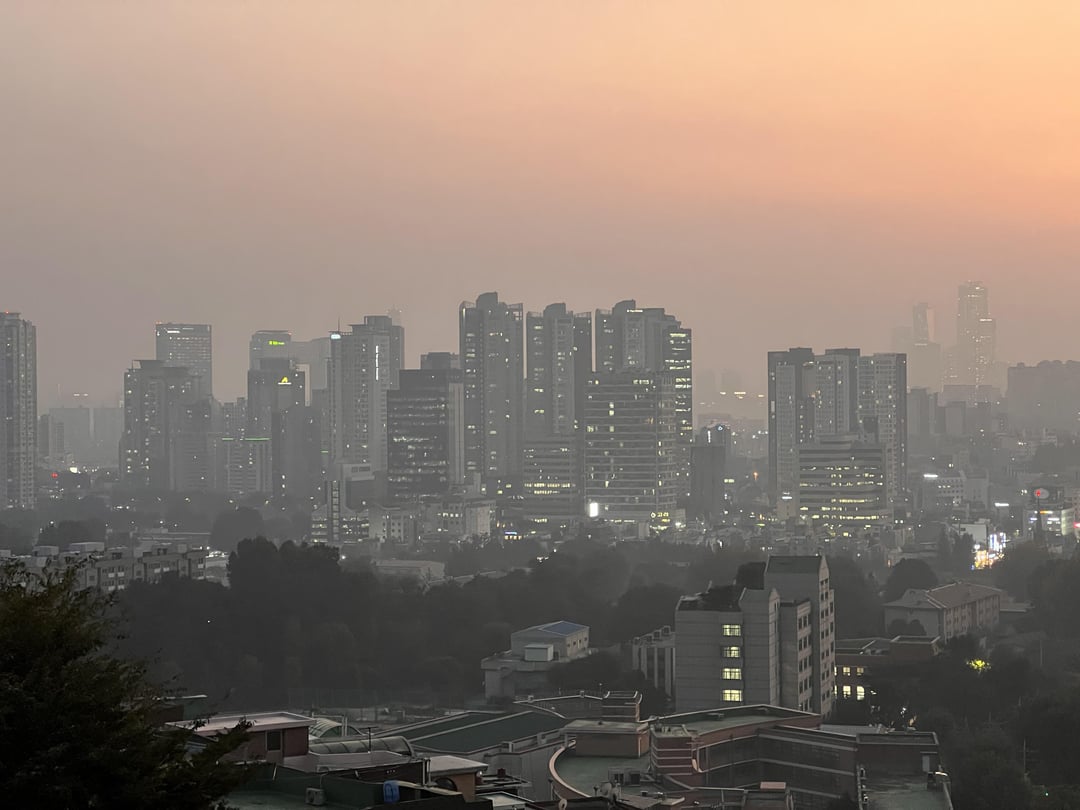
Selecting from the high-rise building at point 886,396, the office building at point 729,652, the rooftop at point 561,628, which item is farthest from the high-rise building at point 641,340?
the office building at point 729,652

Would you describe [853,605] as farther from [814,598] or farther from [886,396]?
[886,396]

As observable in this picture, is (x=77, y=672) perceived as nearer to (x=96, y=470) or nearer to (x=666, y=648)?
(x=666, y=648)

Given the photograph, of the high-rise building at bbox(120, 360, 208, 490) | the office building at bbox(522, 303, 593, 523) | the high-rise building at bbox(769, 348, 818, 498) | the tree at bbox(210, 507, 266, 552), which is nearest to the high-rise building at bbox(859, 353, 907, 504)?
the high-rise building at bbox(769, 348, 818, 498)

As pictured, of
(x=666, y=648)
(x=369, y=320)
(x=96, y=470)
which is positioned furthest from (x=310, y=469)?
(x=666, y=648)

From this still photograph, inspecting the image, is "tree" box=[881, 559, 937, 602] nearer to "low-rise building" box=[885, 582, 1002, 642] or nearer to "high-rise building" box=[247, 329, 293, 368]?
"low-rise building" box=[885, 582, 1002, 642]

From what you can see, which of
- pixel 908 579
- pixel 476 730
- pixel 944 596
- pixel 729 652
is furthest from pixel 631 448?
pixel 476 730
